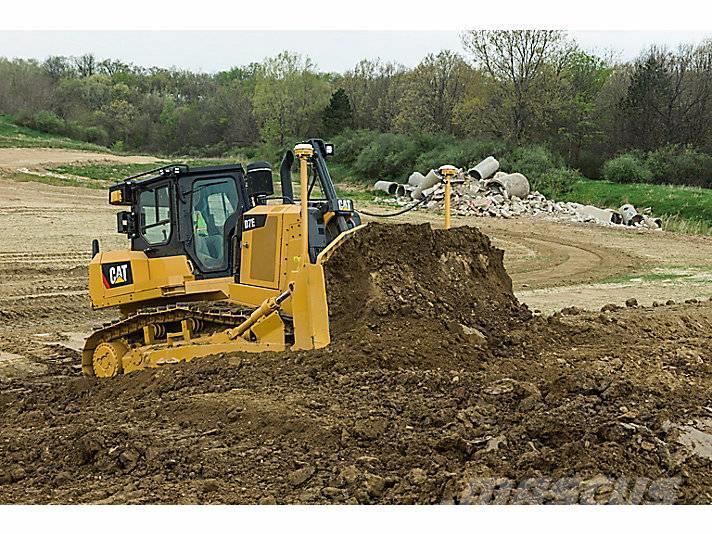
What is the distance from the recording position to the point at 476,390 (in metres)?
7.11

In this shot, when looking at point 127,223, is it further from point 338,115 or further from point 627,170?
point 338,115

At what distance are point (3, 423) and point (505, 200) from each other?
24691 mm

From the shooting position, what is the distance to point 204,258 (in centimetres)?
940

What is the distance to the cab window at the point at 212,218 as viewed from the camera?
9.29 m

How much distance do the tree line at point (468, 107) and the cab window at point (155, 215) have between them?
28.4 m

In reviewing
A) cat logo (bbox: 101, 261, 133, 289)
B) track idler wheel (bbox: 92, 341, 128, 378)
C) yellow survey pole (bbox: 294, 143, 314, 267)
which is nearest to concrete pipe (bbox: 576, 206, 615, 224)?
cat logo (bbox: 101, 261, 133, 289)

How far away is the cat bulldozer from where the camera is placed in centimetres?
879

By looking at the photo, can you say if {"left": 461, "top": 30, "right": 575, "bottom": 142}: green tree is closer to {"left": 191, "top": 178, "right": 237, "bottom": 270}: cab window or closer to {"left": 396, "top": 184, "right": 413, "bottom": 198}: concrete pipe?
{"left": 396, "top": 184, "right": 413, "bottom": 198}: concrete pipe

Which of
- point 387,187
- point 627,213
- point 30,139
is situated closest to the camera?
point 627,213

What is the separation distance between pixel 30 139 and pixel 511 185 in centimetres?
3193

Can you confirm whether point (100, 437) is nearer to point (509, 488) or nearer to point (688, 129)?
point (509, 488)

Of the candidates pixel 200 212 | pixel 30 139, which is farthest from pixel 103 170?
pixel 200 212

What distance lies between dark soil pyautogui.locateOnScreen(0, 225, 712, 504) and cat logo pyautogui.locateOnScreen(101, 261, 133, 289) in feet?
3.68

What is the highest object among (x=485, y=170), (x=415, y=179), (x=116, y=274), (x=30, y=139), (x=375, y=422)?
(x=30, y=139)
